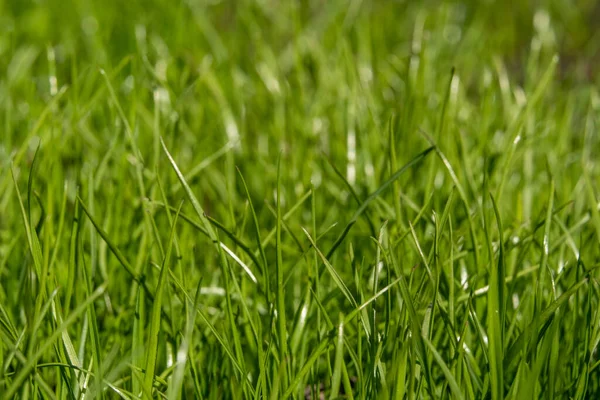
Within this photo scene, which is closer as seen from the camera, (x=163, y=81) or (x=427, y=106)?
(x=163, y=81)

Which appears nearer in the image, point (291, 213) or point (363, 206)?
point (363, 206)

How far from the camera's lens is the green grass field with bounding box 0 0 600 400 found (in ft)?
2.64

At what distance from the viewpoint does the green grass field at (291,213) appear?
803mm

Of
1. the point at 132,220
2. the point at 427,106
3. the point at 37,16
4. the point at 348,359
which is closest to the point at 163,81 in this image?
the point at 132,220

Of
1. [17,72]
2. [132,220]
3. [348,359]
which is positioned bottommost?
[348,359]

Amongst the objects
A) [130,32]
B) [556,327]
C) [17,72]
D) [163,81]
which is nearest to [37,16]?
[130,32]

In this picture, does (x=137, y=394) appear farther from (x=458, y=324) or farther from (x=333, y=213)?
(x=333, y=213)

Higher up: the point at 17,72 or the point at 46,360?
the point at 17,72

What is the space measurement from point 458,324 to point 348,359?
0.16 meters

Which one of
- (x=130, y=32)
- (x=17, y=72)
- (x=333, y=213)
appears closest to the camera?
(x=333, y=213)

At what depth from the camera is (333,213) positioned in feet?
4.46

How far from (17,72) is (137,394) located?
3.88 feet

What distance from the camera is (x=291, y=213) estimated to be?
1.04m

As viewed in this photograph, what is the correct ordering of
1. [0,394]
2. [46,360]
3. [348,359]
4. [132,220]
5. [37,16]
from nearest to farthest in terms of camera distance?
[0,394] → [46,360] → [348,359] → [132,220] → [37,16]
